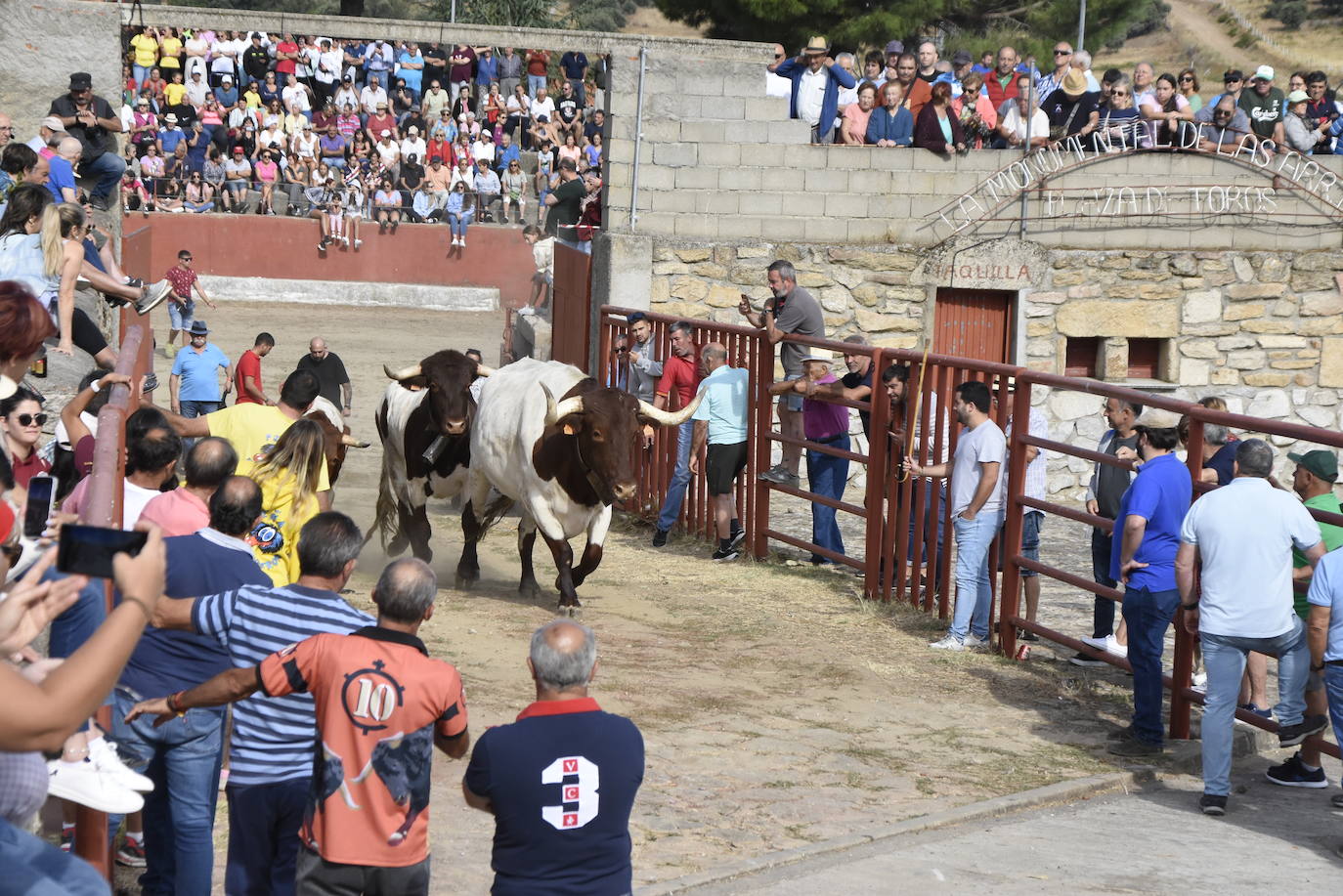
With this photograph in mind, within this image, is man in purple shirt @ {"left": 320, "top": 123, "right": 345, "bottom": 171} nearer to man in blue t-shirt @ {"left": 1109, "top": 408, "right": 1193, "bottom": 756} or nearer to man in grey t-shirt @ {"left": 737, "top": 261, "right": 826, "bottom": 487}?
man in grey t-shirt @ {"left": 737, "top": 261, "right": 826, "bottom": 487}

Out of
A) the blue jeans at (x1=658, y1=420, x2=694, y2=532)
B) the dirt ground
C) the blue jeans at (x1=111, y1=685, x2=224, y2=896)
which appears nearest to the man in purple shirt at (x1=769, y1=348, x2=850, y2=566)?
Result: the dirt ground

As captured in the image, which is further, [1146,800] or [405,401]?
[405,401]

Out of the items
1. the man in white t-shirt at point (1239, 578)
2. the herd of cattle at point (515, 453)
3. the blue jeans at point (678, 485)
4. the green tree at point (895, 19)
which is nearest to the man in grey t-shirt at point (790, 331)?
the blue jeans at point (678, 485)

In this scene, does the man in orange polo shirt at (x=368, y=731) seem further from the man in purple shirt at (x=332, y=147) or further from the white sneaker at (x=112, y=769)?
the man in purple shirt at (x=332, y=147)

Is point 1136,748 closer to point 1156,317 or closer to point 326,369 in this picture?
point 326,369

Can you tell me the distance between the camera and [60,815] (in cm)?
514

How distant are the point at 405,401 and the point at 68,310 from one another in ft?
10.7

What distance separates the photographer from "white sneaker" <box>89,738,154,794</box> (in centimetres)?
347

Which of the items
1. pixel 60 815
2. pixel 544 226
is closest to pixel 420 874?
pixel 60 815

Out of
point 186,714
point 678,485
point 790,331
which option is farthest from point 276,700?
point 678,485

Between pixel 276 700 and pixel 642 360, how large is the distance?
29.2ft

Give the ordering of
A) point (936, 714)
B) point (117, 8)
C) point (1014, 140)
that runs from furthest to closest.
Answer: point (1014, 140) < point (117, 8) < point (936, 714)

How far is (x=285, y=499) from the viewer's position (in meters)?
6.27

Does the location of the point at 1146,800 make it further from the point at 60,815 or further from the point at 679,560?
the point at 679,560
